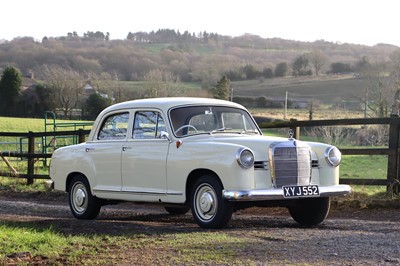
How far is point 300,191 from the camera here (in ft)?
28.1

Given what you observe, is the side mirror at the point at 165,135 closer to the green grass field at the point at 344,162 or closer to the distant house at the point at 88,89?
the green grass field at the point at 344,162

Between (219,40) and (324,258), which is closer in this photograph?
(324,258)

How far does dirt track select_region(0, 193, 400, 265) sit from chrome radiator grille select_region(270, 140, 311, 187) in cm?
63

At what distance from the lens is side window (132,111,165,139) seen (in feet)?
31.4

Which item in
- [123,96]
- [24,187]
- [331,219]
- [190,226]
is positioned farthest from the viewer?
[123,96]

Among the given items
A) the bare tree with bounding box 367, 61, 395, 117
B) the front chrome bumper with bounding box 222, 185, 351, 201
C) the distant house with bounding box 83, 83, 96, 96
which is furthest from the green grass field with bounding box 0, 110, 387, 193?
the distant house with bounding box 83, 83, 96, 96

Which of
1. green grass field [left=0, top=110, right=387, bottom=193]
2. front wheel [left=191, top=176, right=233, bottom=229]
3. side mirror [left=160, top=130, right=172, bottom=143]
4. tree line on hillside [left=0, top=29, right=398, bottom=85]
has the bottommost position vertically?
green grass field [left=0, top=110, right=387, bottom=193]

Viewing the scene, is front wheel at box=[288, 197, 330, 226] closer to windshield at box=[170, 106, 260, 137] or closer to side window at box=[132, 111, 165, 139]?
windshield at box=[170, 106, 260, 137]

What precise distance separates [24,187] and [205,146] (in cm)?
935

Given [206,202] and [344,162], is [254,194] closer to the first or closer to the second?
[206,202]

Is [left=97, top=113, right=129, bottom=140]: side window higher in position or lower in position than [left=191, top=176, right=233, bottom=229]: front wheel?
higher

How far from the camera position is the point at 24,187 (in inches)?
660

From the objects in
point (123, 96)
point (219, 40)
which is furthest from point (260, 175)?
point (219, 40)

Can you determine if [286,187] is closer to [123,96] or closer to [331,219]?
[331,219]
